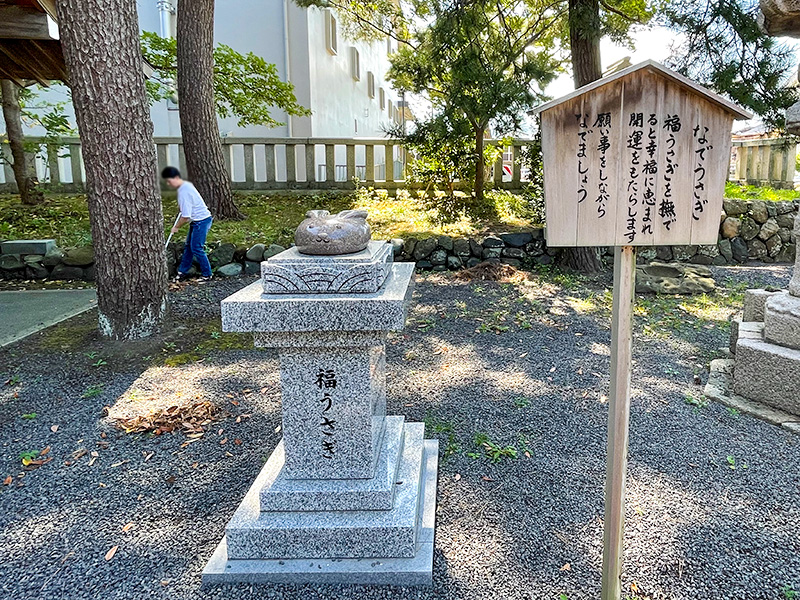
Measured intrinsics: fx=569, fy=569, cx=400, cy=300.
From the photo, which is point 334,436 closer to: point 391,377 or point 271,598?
point 271,598

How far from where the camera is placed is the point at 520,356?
4.60m

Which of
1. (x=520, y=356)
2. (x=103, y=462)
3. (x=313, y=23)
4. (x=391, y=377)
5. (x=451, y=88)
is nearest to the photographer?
(x=103, y=462)

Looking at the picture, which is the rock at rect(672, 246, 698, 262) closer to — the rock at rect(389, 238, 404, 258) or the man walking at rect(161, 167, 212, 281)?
the rock at rect(389, 238, 404, 258)

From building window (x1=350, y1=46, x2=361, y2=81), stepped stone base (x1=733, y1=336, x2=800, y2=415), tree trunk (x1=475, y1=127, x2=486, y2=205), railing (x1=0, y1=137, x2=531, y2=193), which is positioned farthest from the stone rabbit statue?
building window (x1=350, y1=46, x2=361, y2=81)

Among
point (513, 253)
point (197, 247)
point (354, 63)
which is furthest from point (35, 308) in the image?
point (354, 63)

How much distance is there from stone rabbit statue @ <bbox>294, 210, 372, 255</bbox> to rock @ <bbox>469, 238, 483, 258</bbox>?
5643 mm

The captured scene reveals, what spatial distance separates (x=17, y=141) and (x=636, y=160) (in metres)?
9.70

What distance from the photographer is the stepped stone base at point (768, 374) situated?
348 cm

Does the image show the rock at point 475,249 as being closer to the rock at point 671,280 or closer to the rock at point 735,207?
the rock at point 671,280

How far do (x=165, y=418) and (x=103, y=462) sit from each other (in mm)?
491

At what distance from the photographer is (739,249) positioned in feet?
28.3

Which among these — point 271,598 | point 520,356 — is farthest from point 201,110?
point 271,598

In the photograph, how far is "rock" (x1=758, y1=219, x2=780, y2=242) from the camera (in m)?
8.66

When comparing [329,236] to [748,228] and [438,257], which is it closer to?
[438,257]
